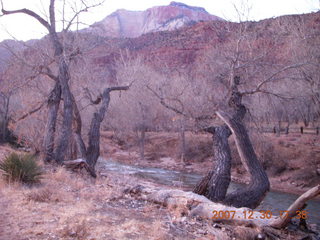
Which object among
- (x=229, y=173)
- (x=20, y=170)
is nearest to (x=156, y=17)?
(x=229, y=173)

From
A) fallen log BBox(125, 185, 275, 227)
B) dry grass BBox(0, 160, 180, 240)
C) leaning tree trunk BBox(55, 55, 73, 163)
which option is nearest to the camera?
dry grass BBox(0, 160, 180, 240)

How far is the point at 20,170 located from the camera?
749cm

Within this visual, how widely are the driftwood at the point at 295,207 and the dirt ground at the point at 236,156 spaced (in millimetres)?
9730

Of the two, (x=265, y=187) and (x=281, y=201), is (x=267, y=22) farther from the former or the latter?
(x=265, y=187)

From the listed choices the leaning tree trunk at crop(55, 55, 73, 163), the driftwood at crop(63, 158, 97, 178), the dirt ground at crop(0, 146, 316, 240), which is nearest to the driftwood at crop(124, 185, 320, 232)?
the dirt ground at crop(0, 146, 316, 240)

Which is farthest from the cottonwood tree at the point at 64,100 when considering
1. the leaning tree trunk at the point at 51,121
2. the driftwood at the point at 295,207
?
the driftwood at the point at 295,207

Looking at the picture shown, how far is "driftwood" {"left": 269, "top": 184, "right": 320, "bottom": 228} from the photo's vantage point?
4.96m

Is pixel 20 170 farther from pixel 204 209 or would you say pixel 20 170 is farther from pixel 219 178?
pixel 219 178

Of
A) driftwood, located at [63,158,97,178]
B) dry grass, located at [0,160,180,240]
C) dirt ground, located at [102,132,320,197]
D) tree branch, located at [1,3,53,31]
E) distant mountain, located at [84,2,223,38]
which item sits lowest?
dirt ground, located at [102,132,320,197]

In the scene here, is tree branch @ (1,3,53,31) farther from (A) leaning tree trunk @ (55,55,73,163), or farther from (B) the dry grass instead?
(B) the dry grass

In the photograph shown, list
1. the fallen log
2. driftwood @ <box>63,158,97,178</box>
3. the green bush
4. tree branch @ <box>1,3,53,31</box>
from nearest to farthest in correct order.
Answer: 1. the fallen log
2. the green bush
3. driftwood @ <box>63,158,97,178</box>
4. tree branch @ <box>1,3,53,31</box>

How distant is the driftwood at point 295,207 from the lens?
4.96 m

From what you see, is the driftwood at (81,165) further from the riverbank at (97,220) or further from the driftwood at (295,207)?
the driftwood at (295,207)

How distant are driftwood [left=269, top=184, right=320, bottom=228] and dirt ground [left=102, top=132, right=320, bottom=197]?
973 cm
